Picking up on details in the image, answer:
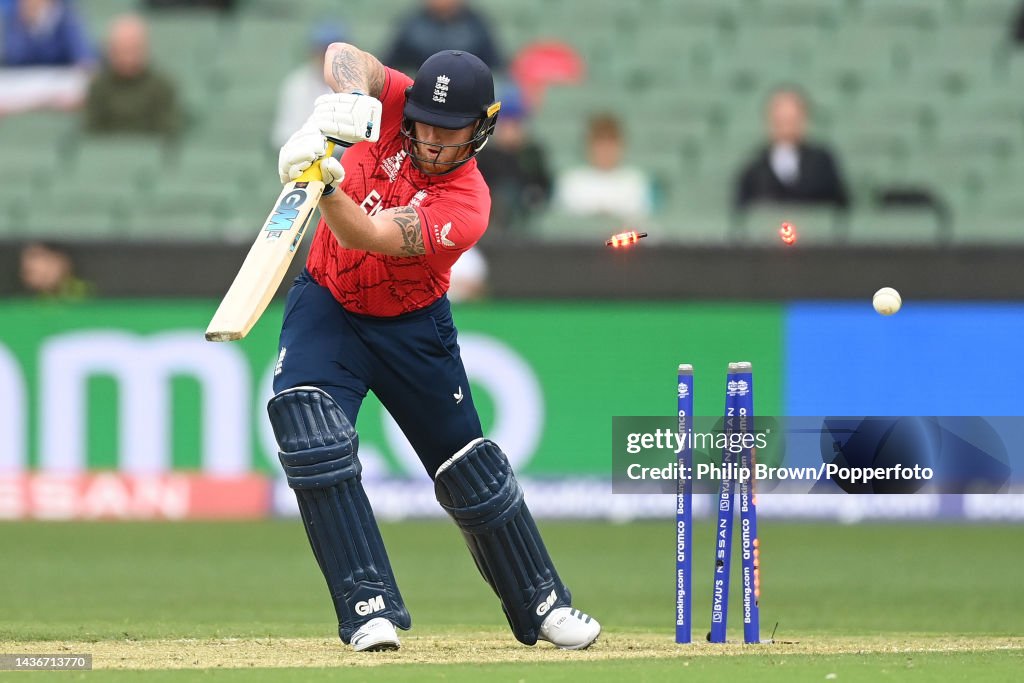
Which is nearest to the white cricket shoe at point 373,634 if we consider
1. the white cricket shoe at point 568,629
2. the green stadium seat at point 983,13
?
the white cricket shoe at point 568,629

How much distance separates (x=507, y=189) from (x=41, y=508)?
3.40m

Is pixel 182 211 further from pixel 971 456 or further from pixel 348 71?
pixel 348 71

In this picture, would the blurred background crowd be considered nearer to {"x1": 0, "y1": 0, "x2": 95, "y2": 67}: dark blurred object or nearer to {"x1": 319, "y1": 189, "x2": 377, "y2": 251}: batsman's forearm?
{"x1": 0, "y1": 0, "x2": 95, "y2": 67}: dark blurred object

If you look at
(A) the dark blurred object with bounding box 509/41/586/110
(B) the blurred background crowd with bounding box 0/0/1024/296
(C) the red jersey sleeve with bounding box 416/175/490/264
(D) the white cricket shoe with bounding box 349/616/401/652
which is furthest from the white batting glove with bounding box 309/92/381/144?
(A) the dark blurred object with bounding box 509/41/586/110

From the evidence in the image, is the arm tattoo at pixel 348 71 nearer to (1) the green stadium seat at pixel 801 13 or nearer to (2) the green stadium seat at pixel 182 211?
(2) the green stadium seat at pixel 182 211

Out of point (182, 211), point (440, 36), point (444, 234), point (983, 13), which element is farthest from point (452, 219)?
point (983, 13)

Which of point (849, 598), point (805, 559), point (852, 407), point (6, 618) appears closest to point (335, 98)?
point (6, 618)

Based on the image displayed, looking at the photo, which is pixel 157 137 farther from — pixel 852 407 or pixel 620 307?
pixel 852 407

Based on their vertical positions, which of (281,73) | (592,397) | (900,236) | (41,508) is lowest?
(41,508)

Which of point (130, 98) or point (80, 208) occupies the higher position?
point (130, 98)

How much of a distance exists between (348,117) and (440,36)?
705 centimetres

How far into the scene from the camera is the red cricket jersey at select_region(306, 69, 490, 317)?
18.9 ft

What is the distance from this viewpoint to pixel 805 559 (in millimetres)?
9344

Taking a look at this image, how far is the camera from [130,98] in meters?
12.5
